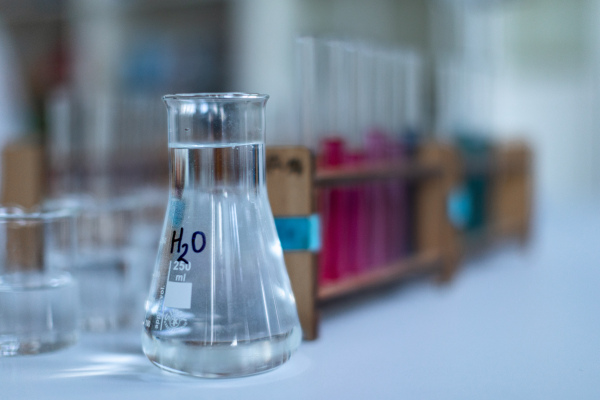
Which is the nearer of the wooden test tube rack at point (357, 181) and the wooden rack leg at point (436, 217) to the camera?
the wooden test tube rack at point (357, 181)

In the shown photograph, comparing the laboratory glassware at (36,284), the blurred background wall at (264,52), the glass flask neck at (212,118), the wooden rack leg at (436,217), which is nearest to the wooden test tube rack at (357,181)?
the wooden rack leg at (436,217)

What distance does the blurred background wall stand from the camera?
259cm

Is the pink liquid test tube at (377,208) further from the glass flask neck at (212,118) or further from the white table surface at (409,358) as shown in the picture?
the glass flask neck at (212,118)

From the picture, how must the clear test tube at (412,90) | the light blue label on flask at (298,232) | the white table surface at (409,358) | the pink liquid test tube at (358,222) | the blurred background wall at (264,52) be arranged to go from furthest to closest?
the blurred background wall at (264,52) → the clear test tube at (412,90) → the pink liquid test tube at (358,222) → the light blue label on flask at (298,232) → the white table surface at (409,358)

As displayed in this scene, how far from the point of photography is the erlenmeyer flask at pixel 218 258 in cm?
59

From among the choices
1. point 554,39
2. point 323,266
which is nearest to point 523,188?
point 323,266

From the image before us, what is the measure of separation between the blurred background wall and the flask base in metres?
1.90

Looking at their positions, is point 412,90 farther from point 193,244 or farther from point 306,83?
point 193,244

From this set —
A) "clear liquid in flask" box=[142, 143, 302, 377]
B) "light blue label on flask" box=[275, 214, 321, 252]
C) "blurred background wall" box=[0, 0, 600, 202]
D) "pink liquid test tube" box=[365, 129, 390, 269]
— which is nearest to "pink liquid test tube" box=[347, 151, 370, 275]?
"pink liquid test tube" box=[365, 129, 390, 269]

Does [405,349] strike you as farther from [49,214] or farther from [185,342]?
[49,214]

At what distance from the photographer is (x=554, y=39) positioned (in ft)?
8.94

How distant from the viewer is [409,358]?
2.23 feet

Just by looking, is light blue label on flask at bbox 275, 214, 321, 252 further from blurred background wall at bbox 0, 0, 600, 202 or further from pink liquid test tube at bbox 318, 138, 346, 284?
blurred background wall at bbox 0, 0, 600, 202

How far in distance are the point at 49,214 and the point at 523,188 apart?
3.26ft
